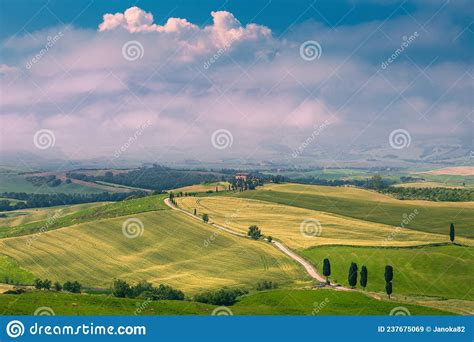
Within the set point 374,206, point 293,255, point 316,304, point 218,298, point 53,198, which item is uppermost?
point 53,198

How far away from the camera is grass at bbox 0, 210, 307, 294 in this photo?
181ft

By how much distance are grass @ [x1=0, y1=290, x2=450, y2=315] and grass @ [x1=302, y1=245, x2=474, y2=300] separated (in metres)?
9.26

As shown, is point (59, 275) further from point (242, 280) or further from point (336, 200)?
point (336, 200)

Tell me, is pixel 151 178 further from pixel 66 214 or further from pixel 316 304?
pixel 316 304

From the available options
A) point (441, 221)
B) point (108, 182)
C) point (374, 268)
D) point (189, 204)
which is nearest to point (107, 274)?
point (374, 268)

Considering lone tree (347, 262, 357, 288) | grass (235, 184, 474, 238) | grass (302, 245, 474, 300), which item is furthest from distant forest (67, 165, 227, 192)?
lone tree (347, 262, 357, 288)

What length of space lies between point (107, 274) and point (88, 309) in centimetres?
2418

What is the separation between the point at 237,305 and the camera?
40.7m

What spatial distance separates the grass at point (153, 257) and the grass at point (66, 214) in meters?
8.46

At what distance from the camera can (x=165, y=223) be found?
255ft

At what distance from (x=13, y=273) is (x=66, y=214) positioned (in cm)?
4445

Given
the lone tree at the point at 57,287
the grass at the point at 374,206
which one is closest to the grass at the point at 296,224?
the grass at the point at 374,206

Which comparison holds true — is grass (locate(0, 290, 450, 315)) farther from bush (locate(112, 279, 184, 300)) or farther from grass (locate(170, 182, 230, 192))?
grass (locate(170, 182, 230, 192))

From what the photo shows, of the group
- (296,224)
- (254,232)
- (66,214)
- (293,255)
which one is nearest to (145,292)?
(293,255)
